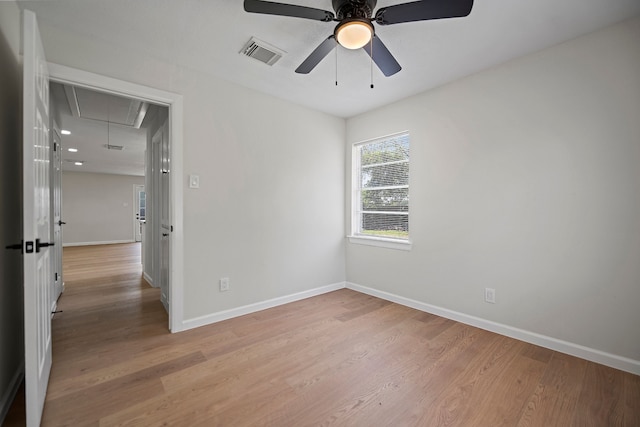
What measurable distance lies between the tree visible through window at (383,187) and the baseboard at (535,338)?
83 centimetres

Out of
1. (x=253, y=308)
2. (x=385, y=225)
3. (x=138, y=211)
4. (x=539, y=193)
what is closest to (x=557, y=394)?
(x=539, y=193)

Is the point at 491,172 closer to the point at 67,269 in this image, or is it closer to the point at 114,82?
the point at 114,82

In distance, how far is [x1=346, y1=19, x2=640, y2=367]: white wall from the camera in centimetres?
197

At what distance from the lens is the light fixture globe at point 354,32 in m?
1.59

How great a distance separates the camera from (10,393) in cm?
160

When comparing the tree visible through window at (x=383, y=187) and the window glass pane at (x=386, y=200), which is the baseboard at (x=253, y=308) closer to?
the tree visible through window at (x=383, y=187)

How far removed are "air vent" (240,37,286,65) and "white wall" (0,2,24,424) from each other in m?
1.42

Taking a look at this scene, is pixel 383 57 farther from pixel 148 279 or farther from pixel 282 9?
pixel 148 279

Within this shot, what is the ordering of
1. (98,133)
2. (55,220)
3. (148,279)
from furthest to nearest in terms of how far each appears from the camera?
(98,133) → (148,279) → (55,220)

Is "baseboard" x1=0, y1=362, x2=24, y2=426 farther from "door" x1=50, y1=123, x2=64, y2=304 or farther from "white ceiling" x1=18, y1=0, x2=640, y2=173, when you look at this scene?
"white ceiling" x1=18, y1=0, x2=640, y2=173

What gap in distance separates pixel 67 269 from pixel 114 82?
4.68 metres

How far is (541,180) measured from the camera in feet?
7.59

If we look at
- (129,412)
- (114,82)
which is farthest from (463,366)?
(114,82)

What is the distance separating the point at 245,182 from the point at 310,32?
5.13ft
